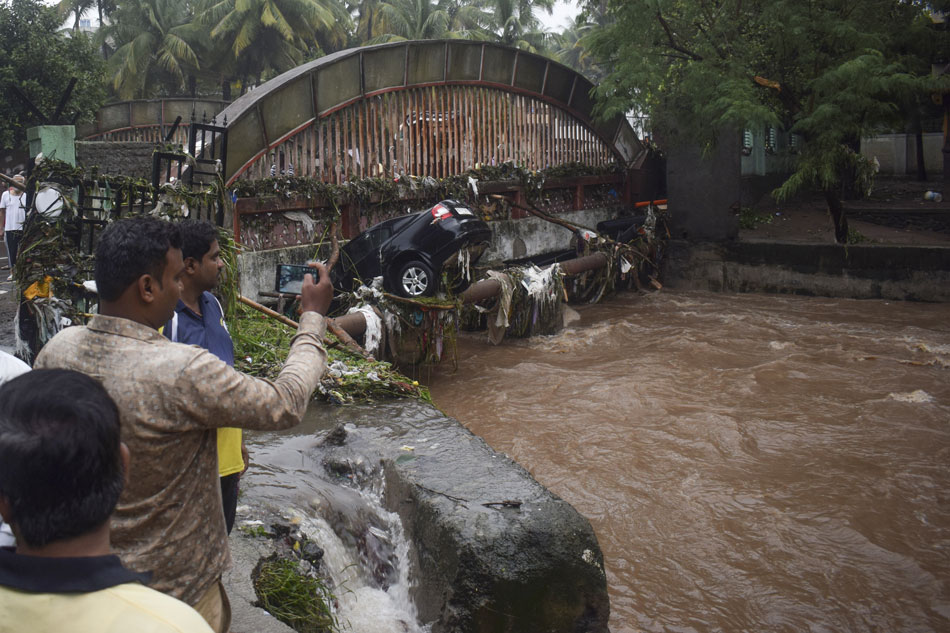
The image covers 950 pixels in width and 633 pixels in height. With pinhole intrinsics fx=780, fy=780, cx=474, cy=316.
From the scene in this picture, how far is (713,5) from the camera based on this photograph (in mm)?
13578

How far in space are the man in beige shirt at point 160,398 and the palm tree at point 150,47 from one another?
100 feet

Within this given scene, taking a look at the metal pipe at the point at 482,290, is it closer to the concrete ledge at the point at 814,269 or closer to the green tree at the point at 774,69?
the concrete ledge at the point at 814,269

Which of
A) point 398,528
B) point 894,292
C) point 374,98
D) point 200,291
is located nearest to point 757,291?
point 894,292

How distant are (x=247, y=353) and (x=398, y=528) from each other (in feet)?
8.58

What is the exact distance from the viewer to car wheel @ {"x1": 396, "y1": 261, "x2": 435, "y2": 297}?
9.03 m

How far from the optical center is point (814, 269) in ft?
44.2

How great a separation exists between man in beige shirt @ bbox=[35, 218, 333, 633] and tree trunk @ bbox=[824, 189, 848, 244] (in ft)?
43.5

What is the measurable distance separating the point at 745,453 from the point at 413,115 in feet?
23.9

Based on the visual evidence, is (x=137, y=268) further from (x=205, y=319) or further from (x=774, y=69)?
(x=774, y=69)

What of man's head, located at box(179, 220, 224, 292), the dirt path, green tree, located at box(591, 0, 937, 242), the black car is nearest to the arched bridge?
green tree, located at box(591, 0, 937, 242)

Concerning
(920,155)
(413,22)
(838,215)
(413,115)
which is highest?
(413,22)

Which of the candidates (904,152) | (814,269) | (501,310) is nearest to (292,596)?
(501,310)

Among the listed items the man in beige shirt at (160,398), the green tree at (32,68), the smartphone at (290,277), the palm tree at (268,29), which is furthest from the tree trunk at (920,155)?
the palm tree at (268,29)

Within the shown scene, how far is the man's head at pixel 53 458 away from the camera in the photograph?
4.05ft
